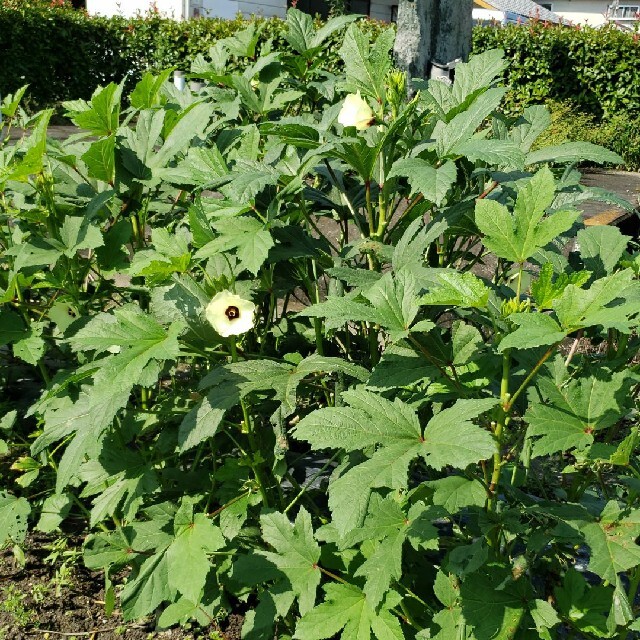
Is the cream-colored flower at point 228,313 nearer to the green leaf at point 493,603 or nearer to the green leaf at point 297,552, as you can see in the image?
the green leaf at point 297,552

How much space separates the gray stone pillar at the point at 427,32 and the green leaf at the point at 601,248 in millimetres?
4916

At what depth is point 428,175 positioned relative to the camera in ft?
4.40

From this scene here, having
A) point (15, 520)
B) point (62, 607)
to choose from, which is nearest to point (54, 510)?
point (15, 520)

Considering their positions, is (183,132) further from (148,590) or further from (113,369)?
(148,590)

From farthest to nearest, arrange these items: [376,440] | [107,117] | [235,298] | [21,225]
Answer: [21,225]
[107,117]
[235,298]
[376,440]

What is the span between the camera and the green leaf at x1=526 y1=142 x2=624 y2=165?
1.51 meters

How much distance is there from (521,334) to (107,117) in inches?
47.6

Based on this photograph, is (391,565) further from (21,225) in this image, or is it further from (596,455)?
(21,225)

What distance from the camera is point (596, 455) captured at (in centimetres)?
124

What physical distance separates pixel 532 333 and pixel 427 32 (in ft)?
18.7

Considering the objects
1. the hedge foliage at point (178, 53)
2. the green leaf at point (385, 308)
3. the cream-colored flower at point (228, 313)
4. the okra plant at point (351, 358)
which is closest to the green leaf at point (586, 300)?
the okra plant at point (351, 358)

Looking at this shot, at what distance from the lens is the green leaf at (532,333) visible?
107 centimetres

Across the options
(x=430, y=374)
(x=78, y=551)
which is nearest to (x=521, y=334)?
(x=430, y=374)

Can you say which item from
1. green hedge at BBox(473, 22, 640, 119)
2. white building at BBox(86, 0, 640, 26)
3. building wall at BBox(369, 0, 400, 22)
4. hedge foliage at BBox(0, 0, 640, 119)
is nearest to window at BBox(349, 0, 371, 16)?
white building at BBox(86, 0, 640, 26)
